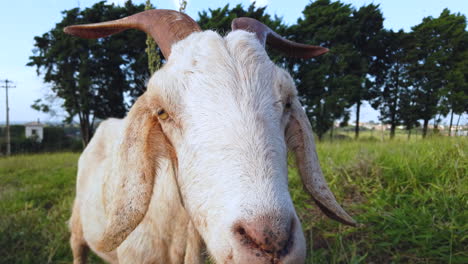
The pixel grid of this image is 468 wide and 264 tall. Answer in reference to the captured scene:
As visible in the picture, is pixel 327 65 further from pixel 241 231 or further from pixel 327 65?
pixel 241 231

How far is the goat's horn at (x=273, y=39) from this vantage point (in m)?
2.05

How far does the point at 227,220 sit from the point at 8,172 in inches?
466

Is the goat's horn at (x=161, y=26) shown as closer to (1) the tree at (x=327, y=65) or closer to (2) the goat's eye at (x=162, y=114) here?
(2) the goat's eye at (x=162, y=114)

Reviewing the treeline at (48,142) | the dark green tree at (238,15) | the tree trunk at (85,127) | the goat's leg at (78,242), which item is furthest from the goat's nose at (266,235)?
the treeline at (48,142)

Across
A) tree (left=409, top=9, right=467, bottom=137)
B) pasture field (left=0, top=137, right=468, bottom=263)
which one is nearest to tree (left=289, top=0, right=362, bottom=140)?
tree (left=409, top=9, right=467, bottom=137)

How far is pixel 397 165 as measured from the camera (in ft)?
12.1

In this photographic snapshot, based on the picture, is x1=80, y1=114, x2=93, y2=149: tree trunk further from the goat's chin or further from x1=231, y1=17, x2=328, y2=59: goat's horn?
the goat's chin

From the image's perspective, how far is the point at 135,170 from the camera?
5.44ft

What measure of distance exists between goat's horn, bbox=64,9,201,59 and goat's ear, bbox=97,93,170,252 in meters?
0.48

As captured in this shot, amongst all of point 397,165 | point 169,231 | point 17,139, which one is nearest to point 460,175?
point 397,165

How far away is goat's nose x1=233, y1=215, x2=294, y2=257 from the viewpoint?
0.93 metres

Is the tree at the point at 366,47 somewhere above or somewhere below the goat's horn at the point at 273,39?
A: above

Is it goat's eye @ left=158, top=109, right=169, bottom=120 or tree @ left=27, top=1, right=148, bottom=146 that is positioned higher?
tree @ left=27, top=1, right=148, bottom=146

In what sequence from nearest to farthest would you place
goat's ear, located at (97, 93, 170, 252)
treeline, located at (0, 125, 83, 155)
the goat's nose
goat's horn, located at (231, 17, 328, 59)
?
1. the goat's nose
2. goat's ear, located at (97, 93, 170, 252)
3. goat's horn, located at (231, 17, 328, 59)
4. treeline, located at (0, 125, 83, 155)
